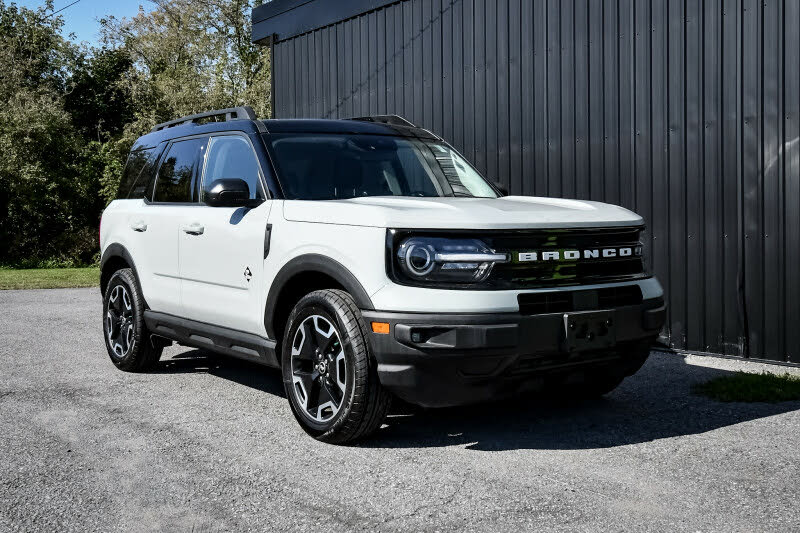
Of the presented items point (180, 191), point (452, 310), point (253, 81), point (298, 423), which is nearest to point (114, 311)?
point (180, 191)

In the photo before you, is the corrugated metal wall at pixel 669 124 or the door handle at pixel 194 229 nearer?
the door handle at pixel 194 229

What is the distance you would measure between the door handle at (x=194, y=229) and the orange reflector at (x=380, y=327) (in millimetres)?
1929

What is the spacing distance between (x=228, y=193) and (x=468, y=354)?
186 centimetres

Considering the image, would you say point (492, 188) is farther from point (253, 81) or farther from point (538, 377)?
point (253, 81)

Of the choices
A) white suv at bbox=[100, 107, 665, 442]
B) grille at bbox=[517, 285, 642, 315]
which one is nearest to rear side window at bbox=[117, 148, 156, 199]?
white suv at bbox=[100, 107, 665, 442]

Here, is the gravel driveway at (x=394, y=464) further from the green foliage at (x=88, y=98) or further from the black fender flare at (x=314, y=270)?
the green foliage at (x=88, y=98)

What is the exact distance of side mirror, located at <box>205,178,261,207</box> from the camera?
5191mm

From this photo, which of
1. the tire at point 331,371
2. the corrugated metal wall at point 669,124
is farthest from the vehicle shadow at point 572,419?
the corrugated metal wall at point 669,124

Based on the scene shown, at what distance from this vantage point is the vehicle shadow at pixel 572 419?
15.8ft

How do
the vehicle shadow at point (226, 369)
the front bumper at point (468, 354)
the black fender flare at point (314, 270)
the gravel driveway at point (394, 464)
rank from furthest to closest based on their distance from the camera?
the vehicle shadow at point (226, 369) → the black fender flare at point (314, 270) → the front bumper at point (468, 354) → the gravel driveway at point (394, 464)

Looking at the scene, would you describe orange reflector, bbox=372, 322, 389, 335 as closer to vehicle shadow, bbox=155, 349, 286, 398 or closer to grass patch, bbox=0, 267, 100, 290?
vehicle shadow, bbox=155, 349, 286, 398

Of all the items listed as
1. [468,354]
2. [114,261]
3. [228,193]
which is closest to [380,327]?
[468,354]

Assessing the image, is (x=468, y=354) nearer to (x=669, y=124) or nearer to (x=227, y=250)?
(x=227, y=250)

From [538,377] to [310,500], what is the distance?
142 centimetres
